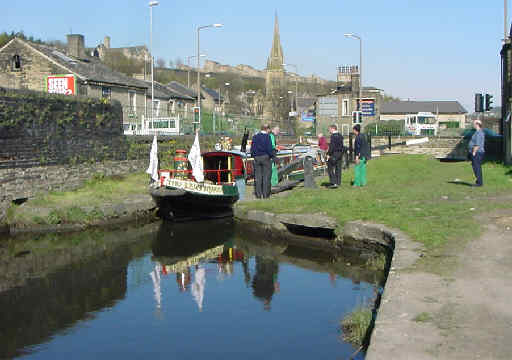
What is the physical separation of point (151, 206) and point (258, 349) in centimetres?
1056

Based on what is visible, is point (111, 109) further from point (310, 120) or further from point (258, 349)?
point (310, 120)

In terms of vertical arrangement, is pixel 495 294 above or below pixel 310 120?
below

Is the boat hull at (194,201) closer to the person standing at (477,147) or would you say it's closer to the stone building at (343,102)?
the person standing at (477,147)

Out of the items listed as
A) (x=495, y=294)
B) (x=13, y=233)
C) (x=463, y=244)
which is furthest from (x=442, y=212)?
(x=13, y=233)

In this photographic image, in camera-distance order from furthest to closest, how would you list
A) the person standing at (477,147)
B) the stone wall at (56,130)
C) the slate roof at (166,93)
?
the slate roof at (166,93) < the stone wall at (56,130) < the person standing at (477,147)

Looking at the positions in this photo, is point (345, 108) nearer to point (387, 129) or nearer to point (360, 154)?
point (387, 129)

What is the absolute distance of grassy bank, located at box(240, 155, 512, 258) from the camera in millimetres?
10241

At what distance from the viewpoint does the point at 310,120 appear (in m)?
Result: 84.4

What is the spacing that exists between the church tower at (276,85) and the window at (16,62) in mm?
66275

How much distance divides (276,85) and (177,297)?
9428 centimetres

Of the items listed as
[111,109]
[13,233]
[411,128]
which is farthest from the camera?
[411,128]

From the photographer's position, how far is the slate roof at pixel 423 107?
274 feet

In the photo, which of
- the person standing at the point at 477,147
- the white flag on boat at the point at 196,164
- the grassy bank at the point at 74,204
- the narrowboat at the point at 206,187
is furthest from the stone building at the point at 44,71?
the person standing at the point at 477,147

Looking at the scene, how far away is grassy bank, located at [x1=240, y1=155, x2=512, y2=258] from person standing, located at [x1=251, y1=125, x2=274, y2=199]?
83 cm
